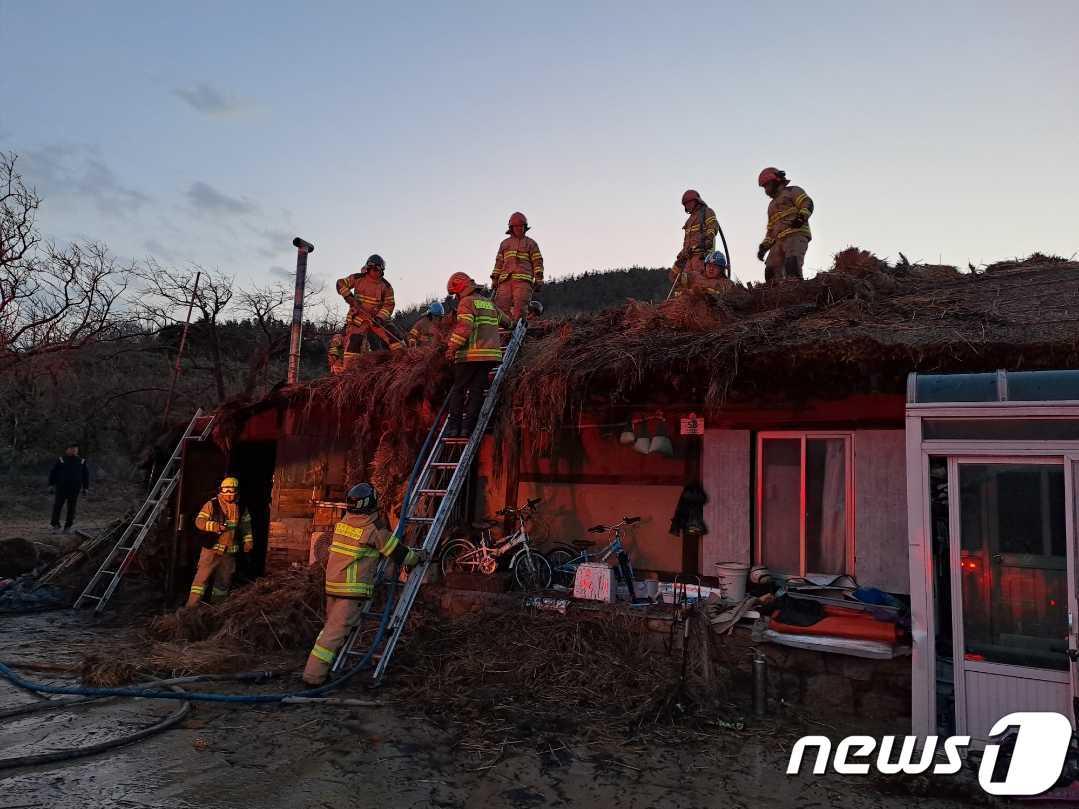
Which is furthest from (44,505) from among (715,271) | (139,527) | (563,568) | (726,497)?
(726,497)

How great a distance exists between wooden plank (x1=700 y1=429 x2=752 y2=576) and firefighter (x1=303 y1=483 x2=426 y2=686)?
11.3 ft

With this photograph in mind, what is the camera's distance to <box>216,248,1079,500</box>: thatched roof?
6809 mm

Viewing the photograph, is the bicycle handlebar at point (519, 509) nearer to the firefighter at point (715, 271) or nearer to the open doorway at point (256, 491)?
the firefighter at point (715, 271)

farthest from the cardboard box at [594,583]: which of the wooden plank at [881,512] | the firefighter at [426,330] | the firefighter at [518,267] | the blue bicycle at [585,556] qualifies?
the firefighter at [518,267]

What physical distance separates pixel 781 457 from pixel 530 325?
4.16m

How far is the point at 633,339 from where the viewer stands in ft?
26.9

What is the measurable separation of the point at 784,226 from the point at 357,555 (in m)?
7.99

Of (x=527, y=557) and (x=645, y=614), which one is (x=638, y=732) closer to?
(x=645, y=614)

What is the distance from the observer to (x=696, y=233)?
11656 millimetres

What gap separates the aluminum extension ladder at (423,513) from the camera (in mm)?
6849

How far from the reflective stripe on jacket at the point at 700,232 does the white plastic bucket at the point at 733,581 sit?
581cm

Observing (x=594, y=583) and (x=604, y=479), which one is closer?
(x=594, y=583)

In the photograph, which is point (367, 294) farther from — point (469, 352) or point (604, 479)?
point (604, 479)

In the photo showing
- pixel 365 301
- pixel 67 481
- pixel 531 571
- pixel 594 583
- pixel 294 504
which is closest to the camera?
pixel 594 583
